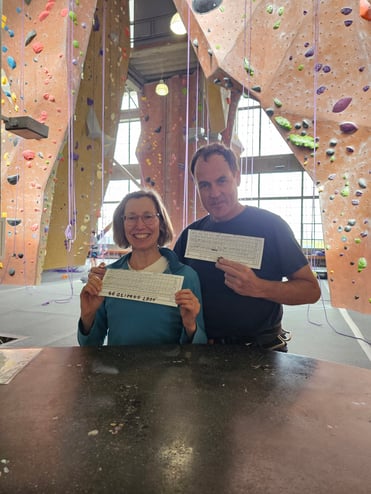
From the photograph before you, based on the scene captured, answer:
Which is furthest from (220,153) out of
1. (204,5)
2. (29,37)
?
(29,37)

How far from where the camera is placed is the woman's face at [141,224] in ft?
3.85

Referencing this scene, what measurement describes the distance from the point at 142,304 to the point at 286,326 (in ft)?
11.0

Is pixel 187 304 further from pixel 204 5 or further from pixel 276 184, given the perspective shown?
pixel 276 184

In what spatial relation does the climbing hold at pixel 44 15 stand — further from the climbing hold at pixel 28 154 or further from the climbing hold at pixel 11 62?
the climbing hold at pixel 28 154

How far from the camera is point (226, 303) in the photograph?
1225mm

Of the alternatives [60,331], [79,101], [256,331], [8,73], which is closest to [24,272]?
[60,331]

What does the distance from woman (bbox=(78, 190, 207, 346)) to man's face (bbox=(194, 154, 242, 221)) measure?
7.0 inches

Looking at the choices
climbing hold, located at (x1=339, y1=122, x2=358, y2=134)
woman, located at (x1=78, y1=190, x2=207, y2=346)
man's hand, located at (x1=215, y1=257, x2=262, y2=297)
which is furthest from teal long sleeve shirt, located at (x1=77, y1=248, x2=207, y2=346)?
climbing hold, located at (x1=339, y1=122, x2=358, y2=134)

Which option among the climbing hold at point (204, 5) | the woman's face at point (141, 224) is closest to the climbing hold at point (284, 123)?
the climbing hold at point (204, 5)

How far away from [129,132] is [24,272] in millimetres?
10275

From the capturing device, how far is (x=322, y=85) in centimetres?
334

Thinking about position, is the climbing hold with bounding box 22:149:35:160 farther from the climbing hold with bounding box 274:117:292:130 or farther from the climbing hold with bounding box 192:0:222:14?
the climbing hold with bounding box 274:117:292:130

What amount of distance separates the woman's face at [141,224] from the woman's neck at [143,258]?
0.07 feet

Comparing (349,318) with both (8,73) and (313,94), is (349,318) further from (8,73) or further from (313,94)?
(8,73)
